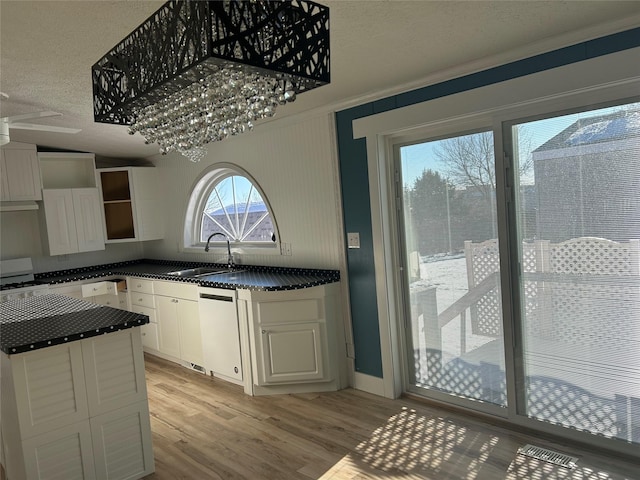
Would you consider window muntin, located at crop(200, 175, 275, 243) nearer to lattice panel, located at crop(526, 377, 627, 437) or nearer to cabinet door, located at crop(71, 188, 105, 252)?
cabinet door, located at crop(71, 188, 105, 252)

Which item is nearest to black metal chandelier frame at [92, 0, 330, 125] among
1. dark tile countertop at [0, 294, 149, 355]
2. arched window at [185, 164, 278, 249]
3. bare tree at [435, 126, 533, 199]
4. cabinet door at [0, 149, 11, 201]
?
dark tile countertop at [0, 294, 149, 355]

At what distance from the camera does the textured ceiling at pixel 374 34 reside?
7.36 feet

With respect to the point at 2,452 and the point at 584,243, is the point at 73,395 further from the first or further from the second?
the point at 584,243

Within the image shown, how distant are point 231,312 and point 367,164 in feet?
5.44

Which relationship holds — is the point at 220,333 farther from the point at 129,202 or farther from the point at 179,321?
the point at 129,202

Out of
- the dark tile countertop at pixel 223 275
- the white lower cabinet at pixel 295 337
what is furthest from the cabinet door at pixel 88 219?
the white lower cabinet at pixel 295 337

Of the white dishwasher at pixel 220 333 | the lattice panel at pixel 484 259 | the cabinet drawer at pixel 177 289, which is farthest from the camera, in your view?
the cabinet drawer at pixel 177 289

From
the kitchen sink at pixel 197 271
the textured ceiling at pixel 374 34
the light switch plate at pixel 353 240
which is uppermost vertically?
the textured ceiling at pixel 374 34

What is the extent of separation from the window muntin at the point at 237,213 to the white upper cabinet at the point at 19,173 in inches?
69.9

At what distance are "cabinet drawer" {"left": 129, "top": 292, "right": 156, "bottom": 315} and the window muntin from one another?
3.02 ft

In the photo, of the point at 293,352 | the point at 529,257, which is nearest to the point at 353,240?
the point at 293,352

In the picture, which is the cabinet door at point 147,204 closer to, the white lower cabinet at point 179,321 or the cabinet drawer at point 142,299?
the cabinet drawer at point 142,299

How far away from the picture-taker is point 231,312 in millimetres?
4059

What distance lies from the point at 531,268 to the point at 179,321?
3295 millimetres
